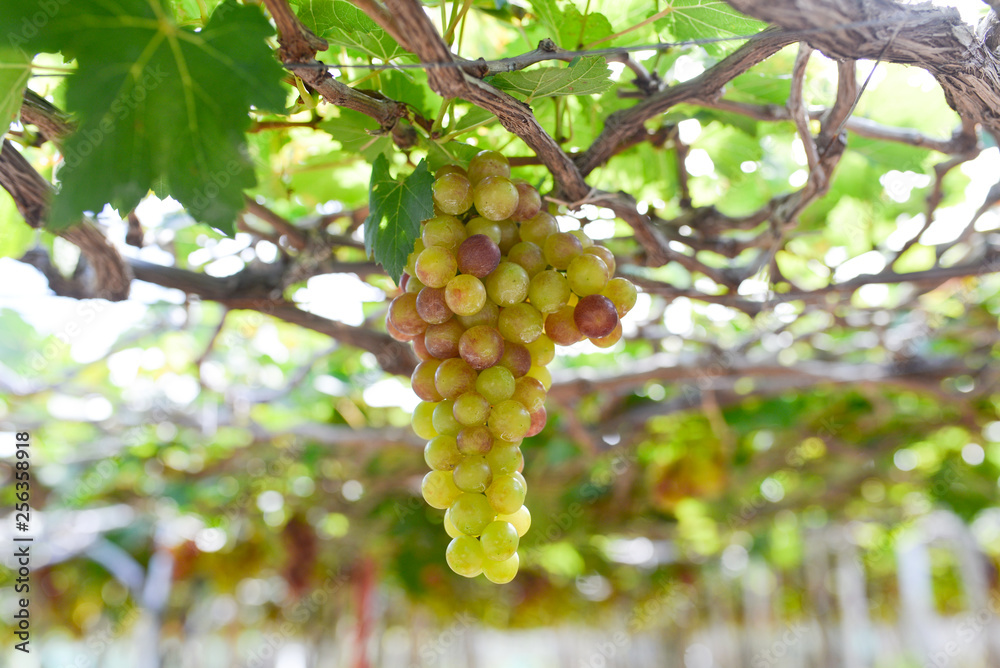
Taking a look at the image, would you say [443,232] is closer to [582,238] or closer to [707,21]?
[582,238]

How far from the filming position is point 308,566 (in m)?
4.42

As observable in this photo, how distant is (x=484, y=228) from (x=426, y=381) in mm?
157

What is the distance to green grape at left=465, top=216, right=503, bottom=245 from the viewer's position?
628mm

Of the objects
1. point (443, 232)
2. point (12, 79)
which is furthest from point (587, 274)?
point (12, 79)

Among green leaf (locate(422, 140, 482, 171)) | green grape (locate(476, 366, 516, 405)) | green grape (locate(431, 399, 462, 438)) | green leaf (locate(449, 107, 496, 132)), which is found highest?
green leaf (locate(449, 107, 496, 132))

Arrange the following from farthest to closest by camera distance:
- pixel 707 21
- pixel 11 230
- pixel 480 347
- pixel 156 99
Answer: pixel 11 230 → pixel 707 21 → pixel 480 347 → pixel 156 99

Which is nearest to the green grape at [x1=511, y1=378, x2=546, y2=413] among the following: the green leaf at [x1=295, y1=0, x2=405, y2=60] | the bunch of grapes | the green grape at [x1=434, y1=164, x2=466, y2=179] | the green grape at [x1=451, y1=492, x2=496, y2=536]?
the bunch of grapes

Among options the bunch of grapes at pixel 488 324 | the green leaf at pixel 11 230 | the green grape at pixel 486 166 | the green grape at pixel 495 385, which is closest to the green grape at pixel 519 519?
the bunch of grapes at pixel 488 324

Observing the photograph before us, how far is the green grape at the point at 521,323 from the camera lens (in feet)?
2.04

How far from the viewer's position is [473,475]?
595 millimetres

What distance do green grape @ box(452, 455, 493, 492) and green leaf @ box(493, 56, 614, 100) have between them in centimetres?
34

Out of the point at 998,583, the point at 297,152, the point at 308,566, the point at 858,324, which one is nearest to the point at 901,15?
the point at 297,152

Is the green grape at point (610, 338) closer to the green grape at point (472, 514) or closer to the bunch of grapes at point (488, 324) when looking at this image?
the bunch of grapes at point (488, 324)

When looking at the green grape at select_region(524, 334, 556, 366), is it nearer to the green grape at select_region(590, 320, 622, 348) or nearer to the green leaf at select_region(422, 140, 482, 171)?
the green grape at select_region(590, 320, 622, 348)
